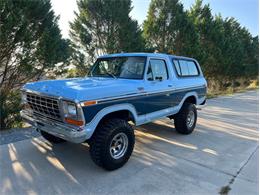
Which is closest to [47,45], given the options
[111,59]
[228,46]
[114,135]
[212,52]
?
[111,59]

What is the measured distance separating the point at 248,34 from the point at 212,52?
42.3 feet

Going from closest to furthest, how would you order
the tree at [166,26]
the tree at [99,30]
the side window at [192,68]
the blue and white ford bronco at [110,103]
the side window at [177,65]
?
the blue and white ford bronco at [110,103]
the side window at [177,65]
the side window at [192,68]
the tree at [99,30]
the tree at [166,26]

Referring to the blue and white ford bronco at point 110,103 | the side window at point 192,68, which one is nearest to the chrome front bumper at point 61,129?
the blue and white ford bronco at point 110,103

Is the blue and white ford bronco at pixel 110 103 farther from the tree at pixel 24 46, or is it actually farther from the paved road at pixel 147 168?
the tree at pixel 24 46

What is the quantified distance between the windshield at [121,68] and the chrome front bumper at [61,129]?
161cm

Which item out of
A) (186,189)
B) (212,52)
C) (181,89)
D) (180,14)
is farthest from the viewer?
(212,52)

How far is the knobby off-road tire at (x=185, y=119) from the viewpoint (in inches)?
219

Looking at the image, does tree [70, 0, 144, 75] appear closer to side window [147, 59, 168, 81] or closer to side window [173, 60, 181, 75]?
side window [173, 60, 181, 75]

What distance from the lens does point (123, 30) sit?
10609 mm

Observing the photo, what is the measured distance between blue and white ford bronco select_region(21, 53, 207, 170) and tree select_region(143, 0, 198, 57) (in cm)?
842

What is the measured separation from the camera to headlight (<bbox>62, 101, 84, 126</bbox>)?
10.5 feet

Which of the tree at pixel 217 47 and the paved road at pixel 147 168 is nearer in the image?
the paved road at pixel 147 168

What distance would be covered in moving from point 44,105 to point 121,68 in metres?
1.75

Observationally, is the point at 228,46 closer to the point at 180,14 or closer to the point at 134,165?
the point at 180,14
